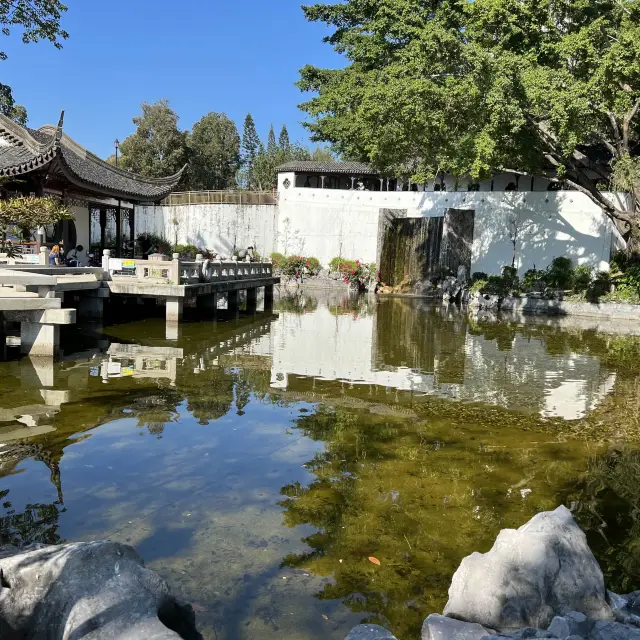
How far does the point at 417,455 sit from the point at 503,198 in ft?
71.7

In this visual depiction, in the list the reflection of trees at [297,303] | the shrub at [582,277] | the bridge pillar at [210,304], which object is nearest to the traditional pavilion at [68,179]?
the bridge pillar at [210,304]

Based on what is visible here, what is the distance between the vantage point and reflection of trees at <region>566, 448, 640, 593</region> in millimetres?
4145

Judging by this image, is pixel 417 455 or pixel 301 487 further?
pixel 417 455

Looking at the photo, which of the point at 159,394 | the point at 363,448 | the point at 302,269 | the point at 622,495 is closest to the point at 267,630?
the point at 363,448

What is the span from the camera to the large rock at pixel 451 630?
2.95 metres

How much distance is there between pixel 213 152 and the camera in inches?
1853

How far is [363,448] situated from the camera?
636 centimetres

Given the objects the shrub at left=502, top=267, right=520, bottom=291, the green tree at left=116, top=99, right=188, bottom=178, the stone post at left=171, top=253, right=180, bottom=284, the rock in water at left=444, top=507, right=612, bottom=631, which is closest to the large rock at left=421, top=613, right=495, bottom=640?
the rock in water at left=444, top=507, right=612, bottom=631

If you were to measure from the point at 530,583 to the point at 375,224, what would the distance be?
27.8 metres

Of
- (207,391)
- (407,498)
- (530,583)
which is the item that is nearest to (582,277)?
(207,391)

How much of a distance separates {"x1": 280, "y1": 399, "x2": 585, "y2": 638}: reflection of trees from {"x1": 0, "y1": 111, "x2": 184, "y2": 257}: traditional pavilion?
9.88m

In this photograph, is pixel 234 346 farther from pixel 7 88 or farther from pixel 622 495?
pixel 622 495

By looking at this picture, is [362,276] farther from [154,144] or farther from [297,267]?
A: [154,144]

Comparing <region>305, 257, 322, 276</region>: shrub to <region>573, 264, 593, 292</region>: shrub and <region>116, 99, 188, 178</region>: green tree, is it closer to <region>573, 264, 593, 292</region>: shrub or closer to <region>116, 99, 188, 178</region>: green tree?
<region>573, 264, 593, 292</region>: shrub
